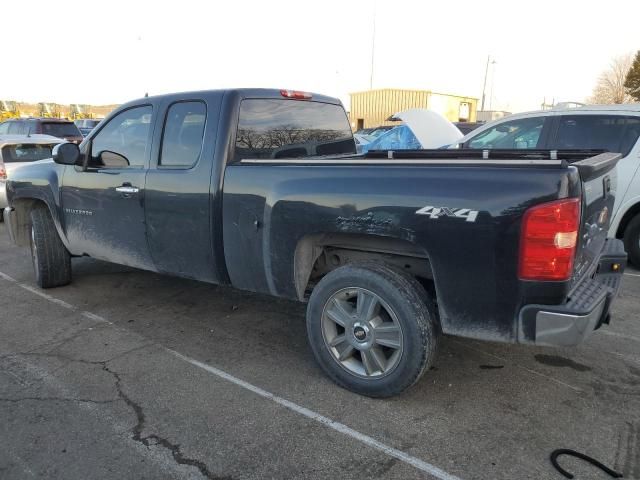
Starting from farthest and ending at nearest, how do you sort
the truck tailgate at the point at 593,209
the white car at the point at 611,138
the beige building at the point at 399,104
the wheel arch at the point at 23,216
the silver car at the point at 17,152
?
the beige building at the point at 399,104
the silver car at the point at 17,152
the white car at the point at 611,138
the wheel arch at the point at 23,216
the truck tailgate at the point at 593,209

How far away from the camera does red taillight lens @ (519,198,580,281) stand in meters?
2.34

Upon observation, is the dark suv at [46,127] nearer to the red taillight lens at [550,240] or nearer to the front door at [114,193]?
the front door at [114,193]

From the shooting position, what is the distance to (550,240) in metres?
2.38

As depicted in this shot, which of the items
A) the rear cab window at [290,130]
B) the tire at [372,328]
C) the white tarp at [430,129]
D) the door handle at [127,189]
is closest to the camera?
the tire at [372,328]

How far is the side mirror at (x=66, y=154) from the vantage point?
445cm

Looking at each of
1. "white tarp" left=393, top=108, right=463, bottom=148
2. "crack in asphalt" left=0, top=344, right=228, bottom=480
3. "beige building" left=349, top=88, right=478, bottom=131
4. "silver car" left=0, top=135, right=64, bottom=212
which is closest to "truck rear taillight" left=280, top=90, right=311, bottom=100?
"crack in asphalt" left=0, top=344, right=228, bottom=480

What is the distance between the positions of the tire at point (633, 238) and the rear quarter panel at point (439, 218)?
13.6ft

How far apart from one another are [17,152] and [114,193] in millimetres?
6010

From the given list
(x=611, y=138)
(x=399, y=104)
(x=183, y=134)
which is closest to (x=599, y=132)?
(x=611, y=138)

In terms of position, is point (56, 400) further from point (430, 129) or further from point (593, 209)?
point (430, 129)

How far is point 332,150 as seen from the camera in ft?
15.1

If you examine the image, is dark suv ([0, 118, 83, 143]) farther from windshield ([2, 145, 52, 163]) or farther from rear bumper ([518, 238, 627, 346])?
rear bumper ([518, 238, 627, 346])

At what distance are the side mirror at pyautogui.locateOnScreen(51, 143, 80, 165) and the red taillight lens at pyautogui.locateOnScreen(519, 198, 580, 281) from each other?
3903 millimetres

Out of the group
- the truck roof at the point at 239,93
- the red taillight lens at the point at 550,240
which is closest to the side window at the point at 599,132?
the truck roof at the point at 239,93
